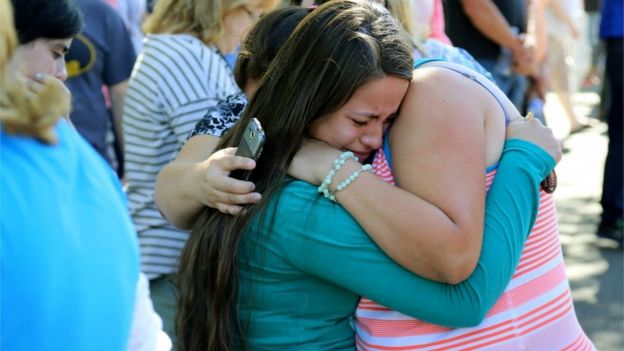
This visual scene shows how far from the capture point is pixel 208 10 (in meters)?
3.28

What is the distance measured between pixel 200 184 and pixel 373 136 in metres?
0.39

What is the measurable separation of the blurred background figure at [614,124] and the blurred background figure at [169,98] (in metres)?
3.27

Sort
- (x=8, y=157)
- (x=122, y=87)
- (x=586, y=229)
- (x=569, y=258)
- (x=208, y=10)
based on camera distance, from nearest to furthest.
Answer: (x=8, y=157) → (x=208, y=10) → (x=122, y=87) → (x=569, y=258) → (x=586, y=229)

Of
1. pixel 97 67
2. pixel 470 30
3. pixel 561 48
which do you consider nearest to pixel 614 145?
pixel 470 30

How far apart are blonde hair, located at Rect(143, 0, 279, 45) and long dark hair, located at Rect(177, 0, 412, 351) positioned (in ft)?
4.22

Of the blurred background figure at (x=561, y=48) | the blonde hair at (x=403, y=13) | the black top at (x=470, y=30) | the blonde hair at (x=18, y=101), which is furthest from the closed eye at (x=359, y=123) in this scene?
the blurred background figure at (x=561, y=48)

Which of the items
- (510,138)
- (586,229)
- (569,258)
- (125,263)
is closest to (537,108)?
(569,258)

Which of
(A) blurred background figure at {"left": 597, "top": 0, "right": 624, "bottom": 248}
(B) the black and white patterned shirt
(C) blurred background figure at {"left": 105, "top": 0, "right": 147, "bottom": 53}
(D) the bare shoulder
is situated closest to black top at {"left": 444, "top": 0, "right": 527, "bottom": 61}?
(A) blurred background figure at {"left": 597, "top": 0, "right": 624, "bottom": 248}

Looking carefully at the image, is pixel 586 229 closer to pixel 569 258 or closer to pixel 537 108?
pixel 569 258

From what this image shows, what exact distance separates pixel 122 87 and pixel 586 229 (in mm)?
3499

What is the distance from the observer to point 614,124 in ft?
Result: 19.9

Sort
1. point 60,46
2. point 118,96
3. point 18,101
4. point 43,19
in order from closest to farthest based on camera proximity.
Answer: point 18,101 < point 43,19 < point 60,46 < point 118,96

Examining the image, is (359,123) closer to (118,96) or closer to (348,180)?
(348,180)

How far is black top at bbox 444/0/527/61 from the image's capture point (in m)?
5.73
